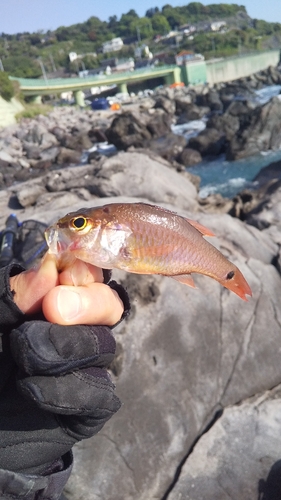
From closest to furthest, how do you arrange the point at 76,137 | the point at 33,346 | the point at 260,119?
the point at 33,346 < the point at 260,119 < the point at 76,137

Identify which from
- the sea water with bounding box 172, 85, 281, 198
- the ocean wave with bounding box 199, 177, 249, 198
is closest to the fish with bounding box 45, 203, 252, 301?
the sea water with bounding box 172, 85, 281, 198

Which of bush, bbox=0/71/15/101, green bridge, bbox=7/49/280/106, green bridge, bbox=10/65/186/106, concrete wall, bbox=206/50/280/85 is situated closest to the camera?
bush, bbox=0/71/15/101

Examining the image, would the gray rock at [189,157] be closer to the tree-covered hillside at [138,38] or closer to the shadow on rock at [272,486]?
the shadow on rock at [272,486]

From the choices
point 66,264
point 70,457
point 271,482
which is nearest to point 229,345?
point 271,482

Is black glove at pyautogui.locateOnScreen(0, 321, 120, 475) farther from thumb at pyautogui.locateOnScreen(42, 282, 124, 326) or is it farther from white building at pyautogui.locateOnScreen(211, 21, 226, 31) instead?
white building at pyautogui.locateOnScreen(211, 21, 226, 31)

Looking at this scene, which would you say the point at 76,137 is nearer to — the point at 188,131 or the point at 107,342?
the point at 188,131

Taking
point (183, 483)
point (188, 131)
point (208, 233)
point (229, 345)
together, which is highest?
point (208, 233)
